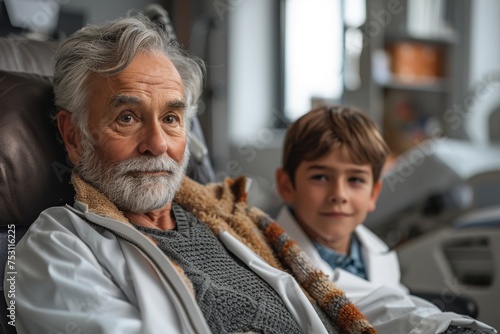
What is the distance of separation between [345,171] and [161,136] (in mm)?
576

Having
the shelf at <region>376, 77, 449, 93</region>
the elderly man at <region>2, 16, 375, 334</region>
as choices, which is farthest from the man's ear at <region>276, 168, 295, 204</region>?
the shelf at <region>376, 77, 449, 93</region>

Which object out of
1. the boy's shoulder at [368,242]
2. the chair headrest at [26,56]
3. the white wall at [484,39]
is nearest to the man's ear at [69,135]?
the chair headrest at [26,56]

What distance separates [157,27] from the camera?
4.59ft

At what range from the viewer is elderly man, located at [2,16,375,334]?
1088 mm

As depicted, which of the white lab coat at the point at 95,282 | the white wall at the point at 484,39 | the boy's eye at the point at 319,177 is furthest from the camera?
the white wall at the point at 484,39

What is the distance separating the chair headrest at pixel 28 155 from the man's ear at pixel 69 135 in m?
0.06

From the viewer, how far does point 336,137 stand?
164 centimetres

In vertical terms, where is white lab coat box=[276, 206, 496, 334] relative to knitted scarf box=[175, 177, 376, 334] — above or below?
below

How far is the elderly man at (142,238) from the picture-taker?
1.09m

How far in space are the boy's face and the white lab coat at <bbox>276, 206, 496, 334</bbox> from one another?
0.06 m

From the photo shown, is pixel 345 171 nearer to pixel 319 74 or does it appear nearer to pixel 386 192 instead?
pixel 386 192

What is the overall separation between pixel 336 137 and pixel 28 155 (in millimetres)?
756

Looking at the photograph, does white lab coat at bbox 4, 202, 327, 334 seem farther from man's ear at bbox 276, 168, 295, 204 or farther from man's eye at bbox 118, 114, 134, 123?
man's ear at bbox 276, 168, 295, 204

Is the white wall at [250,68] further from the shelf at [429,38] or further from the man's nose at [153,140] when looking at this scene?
the man's nose at [153,140]
